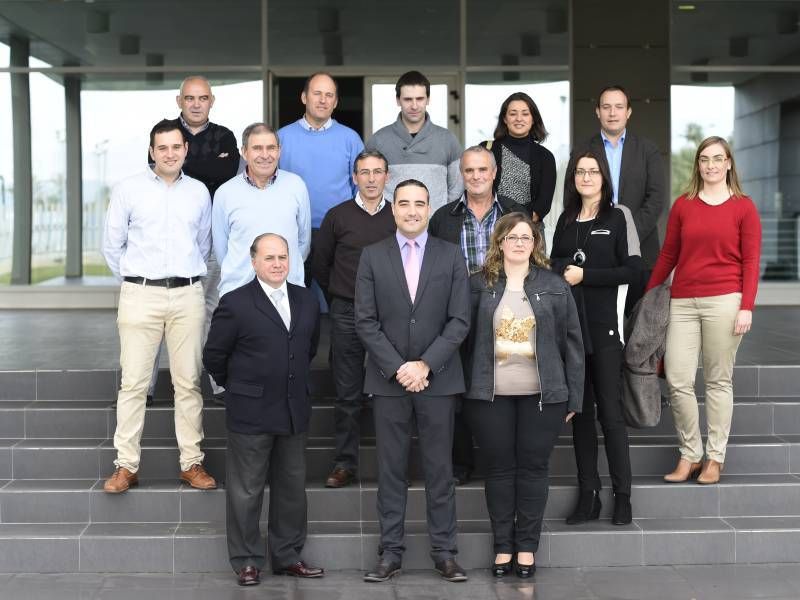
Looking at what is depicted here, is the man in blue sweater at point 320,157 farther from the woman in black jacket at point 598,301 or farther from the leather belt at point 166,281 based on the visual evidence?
the woman in black jacket at point 598,301

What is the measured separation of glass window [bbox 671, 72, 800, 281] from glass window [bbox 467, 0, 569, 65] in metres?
1.65

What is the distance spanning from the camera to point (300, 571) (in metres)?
5.03

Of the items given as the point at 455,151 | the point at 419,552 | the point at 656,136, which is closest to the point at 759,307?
the point at 656,136

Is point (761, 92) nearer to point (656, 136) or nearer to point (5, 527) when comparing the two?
point (656, 136)

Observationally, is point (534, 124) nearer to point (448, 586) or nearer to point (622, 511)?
point (622, 511)

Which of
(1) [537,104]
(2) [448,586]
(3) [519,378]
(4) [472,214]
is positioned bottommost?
(2) [448,586]

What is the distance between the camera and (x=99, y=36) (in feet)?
38.0

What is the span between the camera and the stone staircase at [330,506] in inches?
203

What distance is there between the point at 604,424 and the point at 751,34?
304 inches

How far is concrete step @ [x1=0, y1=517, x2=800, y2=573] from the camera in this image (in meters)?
5.15

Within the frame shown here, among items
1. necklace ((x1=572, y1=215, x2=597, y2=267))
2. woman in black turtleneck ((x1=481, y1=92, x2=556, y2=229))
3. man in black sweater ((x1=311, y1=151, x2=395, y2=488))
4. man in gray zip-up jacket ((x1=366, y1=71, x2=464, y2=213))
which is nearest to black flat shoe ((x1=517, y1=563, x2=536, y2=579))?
man in black sweater ((x1=311, y1=151, x2=395, y2=488))

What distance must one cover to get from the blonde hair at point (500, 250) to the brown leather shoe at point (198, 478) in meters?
1.69

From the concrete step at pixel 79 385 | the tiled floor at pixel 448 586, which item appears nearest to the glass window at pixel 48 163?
the concrete step at pixel 79 385

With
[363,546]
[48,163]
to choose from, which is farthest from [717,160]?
[48,163]
